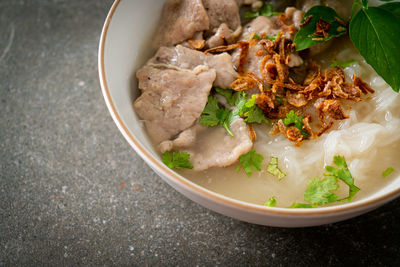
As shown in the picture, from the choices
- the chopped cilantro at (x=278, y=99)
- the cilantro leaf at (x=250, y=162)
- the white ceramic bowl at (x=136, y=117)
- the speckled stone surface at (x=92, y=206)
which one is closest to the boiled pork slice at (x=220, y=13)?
the white ceramic bowl at (x=136, y=117)

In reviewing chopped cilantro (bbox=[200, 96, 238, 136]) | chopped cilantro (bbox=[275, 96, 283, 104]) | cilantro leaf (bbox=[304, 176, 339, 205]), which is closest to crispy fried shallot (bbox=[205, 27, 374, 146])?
chopped cilantro (bbox=[275, 96, 283, 104])

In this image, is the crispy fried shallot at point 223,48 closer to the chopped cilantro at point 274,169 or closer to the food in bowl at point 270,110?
the food in bowl at point 270,110

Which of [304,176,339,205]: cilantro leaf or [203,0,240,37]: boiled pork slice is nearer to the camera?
[304,176,339,205]: cilantro leaf

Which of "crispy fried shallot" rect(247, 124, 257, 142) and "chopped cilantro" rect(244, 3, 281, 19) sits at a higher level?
"chopped cilantro" rect(244, 3, 281, 19)

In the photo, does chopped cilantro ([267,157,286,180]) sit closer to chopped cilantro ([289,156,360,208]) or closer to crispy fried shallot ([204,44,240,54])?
chopped cilantro ([289,156,360,208])

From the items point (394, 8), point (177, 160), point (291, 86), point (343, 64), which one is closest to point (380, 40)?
point (394, 8)

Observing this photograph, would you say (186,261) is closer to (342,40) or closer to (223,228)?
(223,228)

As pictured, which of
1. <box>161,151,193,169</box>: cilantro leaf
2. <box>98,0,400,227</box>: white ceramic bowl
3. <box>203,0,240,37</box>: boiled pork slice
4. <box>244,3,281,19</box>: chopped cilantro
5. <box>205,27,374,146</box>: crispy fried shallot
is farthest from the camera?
<box>244,3,281,19</box>: chopped cilantro

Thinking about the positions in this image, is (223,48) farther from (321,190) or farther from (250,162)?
(321,190)
